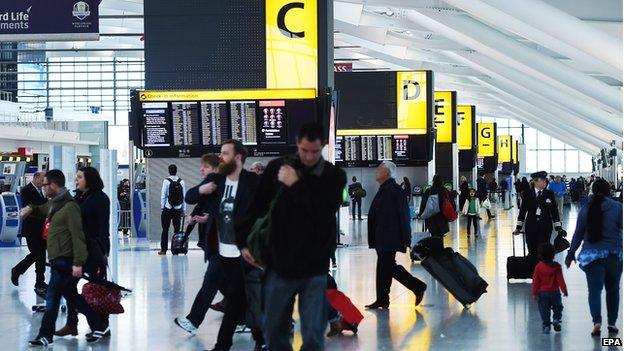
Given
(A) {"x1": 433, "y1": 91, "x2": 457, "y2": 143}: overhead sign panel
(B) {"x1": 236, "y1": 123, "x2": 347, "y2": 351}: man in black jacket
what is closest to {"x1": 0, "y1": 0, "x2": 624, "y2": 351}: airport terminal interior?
(B) {"x1": 236, "y1": 123, "x2": 347, "y2": 351}: man in black jacket

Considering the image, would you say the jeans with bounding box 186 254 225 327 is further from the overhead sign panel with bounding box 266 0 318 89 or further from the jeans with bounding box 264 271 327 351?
the overhead sign panel with bounding box 266 0 318 89

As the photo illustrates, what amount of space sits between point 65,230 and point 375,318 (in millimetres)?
3401

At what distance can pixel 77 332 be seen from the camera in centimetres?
1057

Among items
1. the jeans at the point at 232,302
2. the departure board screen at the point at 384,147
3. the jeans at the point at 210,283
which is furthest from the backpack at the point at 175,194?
the departure board screen at the point at 384,147

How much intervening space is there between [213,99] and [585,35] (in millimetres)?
9957

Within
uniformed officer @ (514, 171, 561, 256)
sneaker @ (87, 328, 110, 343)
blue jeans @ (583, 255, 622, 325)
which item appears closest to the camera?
blue jeans @ (583, 255, 622, 325)

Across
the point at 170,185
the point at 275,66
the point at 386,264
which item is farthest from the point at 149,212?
the point at 386,264

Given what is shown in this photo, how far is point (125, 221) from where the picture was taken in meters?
28.7

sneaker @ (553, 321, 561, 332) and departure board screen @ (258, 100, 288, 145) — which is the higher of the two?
departure board screen @ (258, 100, 288, 145)

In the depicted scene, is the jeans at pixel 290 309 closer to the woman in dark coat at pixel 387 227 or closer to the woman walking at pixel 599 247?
the woman walking at pixel 599 247

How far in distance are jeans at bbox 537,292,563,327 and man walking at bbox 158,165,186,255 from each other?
10.8m

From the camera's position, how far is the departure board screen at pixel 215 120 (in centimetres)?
2052

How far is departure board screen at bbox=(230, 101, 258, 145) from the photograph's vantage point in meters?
20.4

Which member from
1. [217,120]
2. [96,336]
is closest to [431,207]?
[217,120]
